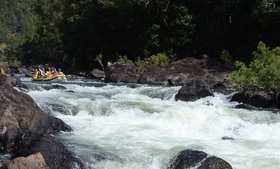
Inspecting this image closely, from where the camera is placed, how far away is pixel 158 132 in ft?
34.6

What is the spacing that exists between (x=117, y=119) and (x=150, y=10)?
687 inches

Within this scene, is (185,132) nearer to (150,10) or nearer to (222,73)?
(222,73)

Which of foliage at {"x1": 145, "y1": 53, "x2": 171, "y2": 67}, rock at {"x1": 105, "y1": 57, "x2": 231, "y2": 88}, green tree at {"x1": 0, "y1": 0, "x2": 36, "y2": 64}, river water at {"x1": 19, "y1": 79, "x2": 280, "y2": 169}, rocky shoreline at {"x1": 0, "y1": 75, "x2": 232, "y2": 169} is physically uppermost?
green tree at {"x1": 0, "y1": 0, "x2": 36, "y2": 64}

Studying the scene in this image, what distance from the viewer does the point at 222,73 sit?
22.0 meters

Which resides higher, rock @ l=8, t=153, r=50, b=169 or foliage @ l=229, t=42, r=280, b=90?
foliage @ l=229, t=42, r=280, b=90

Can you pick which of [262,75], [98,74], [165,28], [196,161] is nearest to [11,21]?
[98,74]

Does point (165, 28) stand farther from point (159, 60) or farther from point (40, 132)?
point (40, 132)

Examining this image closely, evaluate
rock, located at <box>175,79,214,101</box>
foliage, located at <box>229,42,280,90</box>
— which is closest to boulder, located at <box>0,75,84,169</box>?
rock, located at <box>175,79,214,101</box>

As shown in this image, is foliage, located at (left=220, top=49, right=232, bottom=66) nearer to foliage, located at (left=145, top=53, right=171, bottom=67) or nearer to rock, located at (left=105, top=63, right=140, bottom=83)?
foliage, located at (left=145, top=53, right=171, bottom=67)

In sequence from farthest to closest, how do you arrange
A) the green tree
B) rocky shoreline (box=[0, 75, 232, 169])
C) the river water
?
the green tree → the river water → rocky shoreline (box=[0, 75, 232, 169])

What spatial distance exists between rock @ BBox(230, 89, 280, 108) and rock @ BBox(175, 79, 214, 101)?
1437 millimetres

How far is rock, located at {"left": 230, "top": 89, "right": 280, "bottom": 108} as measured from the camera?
14.2 metres

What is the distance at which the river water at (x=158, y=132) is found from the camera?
791 centimetres

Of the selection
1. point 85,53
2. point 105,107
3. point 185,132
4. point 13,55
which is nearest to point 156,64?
point 85,53
